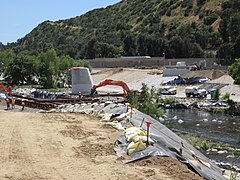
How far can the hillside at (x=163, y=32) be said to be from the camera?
113 metres

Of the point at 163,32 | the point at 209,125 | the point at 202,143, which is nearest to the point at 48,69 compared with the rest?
the point at 209,125

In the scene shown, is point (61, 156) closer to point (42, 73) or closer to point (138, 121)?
point (138, 121)

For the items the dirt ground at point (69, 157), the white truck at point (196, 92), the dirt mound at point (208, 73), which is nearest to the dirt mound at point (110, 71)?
the dirt mound at point (208, 73)

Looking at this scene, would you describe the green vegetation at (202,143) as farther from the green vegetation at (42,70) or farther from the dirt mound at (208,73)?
the green vegetation at (42,70)

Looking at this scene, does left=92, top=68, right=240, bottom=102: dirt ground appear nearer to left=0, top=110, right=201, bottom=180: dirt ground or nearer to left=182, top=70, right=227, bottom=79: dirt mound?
left=182, top=70, right=227, bottom=79: dirt mound

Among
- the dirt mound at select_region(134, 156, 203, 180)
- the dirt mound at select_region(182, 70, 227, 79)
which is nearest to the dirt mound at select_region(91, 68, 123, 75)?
the dirt mound at select_region(182, 70, 227, 79)

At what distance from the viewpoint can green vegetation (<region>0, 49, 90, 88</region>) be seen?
305ft

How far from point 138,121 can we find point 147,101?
13.8 meters

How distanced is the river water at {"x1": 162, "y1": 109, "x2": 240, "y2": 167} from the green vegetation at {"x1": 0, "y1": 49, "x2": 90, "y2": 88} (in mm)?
42050

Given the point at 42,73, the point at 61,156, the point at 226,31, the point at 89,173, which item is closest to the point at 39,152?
the point at 61,156

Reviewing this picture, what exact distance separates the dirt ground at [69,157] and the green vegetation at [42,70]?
225 feet

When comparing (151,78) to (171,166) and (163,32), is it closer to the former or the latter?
(163,32)

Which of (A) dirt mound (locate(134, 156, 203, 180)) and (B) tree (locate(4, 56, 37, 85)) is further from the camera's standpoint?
(B) tree (locate(4, 56, 37, 85))

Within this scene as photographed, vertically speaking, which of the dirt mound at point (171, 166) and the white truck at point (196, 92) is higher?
the dirt mound at point (171, 166)
